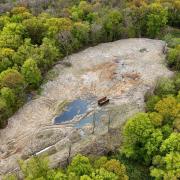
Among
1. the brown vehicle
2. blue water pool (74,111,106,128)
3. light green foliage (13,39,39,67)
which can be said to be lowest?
blue water pool (74,111,106,128)

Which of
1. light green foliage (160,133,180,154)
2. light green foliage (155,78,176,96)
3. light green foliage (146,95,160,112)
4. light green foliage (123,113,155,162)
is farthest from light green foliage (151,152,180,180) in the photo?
light green foliage (155,78,176,96)

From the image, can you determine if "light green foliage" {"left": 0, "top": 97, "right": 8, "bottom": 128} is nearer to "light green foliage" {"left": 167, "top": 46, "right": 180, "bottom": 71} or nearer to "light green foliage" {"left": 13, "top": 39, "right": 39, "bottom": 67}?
"light green foliage" {"left": 13, "top": 39, "right": 39, "bottom": 67}

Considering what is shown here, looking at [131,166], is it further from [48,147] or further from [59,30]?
[59,30]

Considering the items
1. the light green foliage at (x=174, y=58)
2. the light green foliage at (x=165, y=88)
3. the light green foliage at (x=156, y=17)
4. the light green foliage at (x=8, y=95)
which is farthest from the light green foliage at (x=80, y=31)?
the light green foliage at (x=8, y=95)

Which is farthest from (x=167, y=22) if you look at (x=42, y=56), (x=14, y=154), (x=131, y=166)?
(x=14, y=154)

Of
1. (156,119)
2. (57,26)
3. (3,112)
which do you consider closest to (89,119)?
(156,119)

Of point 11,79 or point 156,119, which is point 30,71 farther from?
point 156,119
